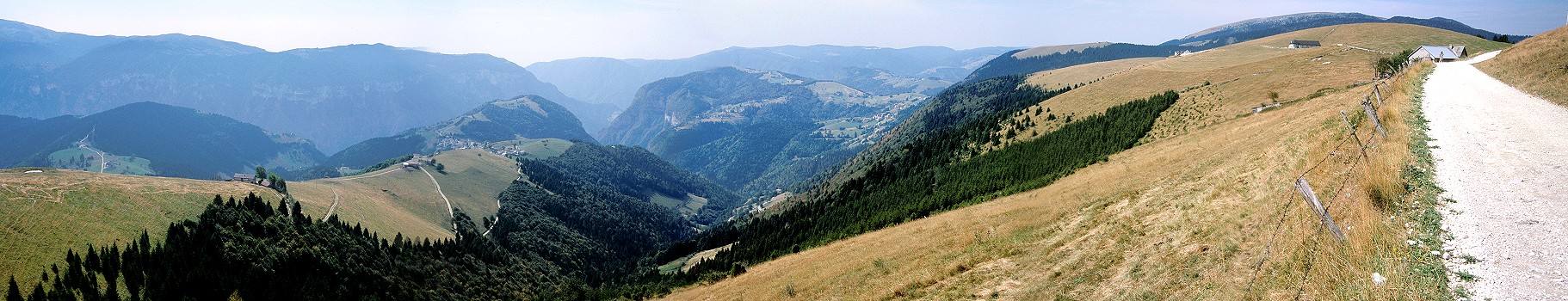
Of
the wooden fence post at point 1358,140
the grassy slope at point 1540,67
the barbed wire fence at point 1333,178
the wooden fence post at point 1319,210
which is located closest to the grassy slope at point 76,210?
the barbed wire fence at point 1333,178

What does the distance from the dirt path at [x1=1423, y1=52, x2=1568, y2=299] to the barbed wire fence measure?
Answer: 1702 mm

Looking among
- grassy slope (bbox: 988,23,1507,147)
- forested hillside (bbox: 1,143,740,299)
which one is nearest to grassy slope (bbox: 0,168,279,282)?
forested hillside (bbox: 1,143,740,299)

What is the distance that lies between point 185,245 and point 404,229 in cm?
6802

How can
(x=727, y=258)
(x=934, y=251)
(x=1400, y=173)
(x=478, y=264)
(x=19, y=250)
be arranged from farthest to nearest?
(x=478, y=264)
(x=727, y=258)
(x=19, y=250)
(x=934, y=251)
(x=1400, y=173)

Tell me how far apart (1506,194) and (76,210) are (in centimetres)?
15916

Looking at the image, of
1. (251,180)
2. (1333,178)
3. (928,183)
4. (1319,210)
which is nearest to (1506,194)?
(1333,178)

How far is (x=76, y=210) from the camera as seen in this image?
100 metres

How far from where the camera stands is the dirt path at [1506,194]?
11.1 m

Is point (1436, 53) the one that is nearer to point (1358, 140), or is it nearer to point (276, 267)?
point (1358, 140)

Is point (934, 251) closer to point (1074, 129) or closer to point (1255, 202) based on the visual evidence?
point (1255, 202)

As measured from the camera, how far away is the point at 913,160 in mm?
162500

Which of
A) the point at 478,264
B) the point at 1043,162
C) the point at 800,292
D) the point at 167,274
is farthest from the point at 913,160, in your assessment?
the point at 167,274

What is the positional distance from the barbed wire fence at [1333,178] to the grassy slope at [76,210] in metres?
129

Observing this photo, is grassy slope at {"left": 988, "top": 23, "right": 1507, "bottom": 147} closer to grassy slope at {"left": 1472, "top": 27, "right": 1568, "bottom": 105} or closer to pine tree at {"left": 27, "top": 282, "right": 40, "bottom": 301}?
grassy slope at {"left": 1472, "top": 27, "right": 1568, "bottom": 105}
